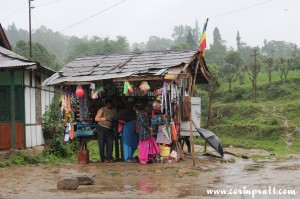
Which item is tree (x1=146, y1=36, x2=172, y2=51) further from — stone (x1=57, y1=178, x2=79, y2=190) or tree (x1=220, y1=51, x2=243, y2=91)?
stone (x1=57, y1=178, x2=79, y2=190)

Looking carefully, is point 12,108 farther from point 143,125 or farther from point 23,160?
point 143,125

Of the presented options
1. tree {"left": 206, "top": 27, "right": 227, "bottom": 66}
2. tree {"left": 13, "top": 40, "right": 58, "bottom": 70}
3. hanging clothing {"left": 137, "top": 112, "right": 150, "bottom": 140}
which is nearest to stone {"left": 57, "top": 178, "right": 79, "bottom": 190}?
hanging clothing {"left": 137, "top": 112, "right": 150, "bottom": 140}

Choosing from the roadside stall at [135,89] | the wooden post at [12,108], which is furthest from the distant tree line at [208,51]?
the wooden post at [12,108]

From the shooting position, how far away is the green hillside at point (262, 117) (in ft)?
80.9

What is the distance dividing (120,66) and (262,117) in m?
20.4

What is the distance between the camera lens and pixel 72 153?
16.6 metres

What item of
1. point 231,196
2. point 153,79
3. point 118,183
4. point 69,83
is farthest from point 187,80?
point 231,196

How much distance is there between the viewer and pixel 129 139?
41.5ft

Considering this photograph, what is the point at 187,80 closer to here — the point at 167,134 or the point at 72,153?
the point at 167,134

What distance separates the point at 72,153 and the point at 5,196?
8982 mm

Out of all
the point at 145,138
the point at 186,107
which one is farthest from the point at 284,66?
the point at 145,138

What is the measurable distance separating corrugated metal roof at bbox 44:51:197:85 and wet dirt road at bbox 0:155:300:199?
258 centimetres

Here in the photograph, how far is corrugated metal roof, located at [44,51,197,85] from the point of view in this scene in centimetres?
1214

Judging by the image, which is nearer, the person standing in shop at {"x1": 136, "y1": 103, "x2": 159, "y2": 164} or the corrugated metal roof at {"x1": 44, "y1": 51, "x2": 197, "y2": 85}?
the person standing in shop at {"x1": 136, "y1": 103, "x2": 159, "y2": 164}
